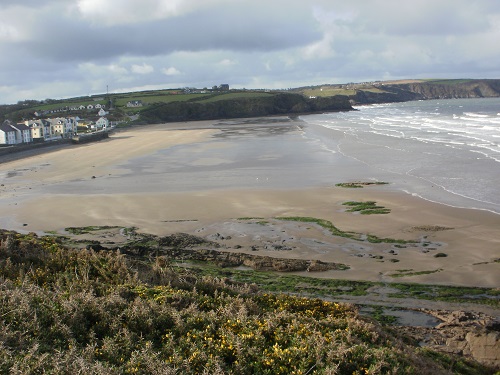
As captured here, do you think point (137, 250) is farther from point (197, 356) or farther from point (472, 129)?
point (472, 129)

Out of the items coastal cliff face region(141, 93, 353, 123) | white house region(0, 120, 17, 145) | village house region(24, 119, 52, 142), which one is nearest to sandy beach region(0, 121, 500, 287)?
white house region(0, 120, 17, 145)

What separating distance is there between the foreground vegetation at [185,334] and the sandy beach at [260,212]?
5087 millimetres

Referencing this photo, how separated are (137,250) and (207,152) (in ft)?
88.5

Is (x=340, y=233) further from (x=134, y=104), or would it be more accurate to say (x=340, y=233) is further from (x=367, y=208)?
(x=134, y=104)

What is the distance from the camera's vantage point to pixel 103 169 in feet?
115

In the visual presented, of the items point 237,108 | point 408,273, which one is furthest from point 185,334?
point 237,108

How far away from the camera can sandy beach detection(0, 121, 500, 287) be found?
14.4 m

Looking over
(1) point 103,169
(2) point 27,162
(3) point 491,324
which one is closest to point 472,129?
(1) point 103,169

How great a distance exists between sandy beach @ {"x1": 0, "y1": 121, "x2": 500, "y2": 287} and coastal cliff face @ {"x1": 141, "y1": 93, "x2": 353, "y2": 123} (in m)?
60.5

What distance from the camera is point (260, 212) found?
20.6 m

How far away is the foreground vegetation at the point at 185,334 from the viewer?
21.1 feet

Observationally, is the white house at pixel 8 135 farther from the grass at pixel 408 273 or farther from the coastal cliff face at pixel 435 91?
the coastal cliff face at pixel 435 91

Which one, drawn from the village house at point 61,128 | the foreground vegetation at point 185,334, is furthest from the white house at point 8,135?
the foreground vegetation at point 185,334

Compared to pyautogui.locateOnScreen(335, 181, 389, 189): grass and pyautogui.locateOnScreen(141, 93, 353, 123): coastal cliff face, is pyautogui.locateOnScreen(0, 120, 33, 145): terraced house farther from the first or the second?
pyautogui.locateOnScreen(335, 181, 389, 189): grass
